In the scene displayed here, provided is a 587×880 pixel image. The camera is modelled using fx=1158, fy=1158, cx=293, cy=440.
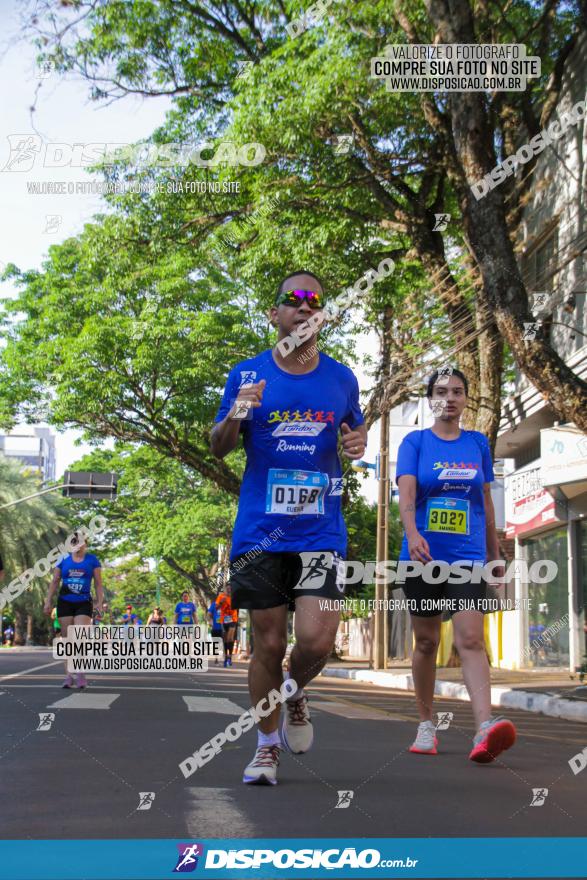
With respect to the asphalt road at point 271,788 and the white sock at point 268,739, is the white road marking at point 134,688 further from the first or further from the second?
the white sock at point 268,739

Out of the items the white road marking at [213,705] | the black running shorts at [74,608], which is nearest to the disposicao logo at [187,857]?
the white road marking at [213,705]

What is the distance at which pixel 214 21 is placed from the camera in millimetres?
20438

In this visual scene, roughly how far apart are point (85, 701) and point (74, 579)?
2.76m

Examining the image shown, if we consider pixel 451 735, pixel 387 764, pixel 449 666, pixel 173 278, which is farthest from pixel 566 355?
pixel 387 764

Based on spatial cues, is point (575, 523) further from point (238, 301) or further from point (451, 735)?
point (451, 735)

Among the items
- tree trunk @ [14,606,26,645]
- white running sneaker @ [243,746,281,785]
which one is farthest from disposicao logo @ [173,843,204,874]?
tree trunk @ [14,606,26,645]

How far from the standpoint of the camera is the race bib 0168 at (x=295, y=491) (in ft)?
15.9

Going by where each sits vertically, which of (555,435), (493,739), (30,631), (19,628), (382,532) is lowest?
(30,631)

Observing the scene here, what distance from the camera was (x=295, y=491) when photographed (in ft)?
15.9

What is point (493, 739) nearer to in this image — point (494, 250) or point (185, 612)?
point (494, 250)

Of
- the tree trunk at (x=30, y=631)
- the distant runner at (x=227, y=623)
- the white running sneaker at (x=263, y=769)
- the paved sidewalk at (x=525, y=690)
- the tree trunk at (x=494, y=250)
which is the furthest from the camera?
the tree trunk at (x=30, y=631)

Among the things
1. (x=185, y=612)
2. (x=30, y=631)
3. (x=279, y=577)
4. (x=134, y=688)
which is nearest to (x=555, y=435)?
(x=134, y=688)

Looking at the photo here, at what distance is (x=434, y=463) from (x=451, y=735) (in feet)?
7.31

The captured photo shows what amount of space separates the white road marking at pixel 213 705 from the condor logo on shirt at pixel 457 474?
12.6 feet
